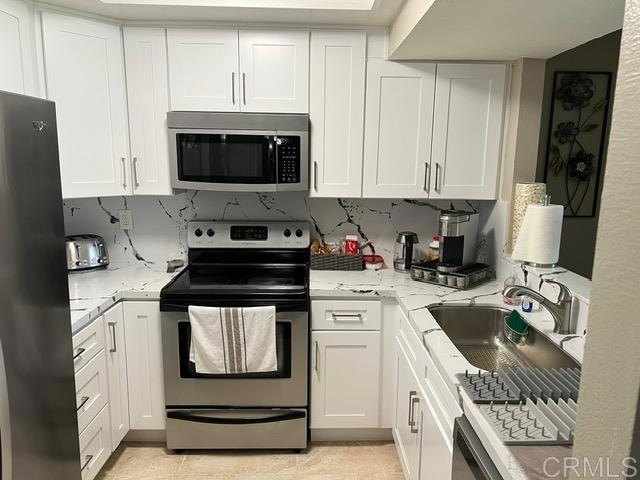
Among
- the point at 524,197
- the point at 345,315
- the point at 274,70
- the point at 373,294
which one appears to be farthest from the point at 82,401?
the point at 524,197

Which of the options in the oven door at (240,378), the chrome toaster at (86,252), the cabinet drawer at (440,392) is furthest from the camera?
the chrome toaster at (86,252)

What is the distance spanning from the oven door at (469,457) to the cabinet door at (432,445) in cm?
12

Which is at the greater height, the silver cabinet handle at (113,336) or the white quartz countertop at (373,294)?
the white quartz countertop at (373,294)

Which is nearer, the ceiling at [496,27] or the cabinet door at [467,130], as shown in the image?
the ceiling at [496,27]

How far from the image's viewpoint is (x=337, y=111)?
7.89ft

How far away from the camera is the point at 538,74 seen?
2.29 metres

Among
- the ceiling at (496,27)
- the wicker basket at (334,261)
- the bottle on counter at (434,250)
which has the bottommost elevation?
the wicker basket at (334,261)

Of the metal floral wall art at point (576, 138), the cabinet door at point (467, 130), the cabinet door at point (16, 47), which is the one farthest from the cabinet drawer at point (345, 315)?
the cabinet door at point (16, 47)

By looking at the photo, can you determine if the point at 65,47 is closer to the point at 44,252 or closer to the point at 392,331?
the point at 44,252

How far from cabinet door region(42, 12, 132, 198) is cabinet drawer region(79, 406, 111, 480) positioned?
1089 mm

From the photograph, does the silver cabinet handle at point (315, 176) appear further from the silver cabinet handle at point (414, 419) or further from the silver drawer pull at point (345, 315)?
the silver cabinet handle at point (414, 419)

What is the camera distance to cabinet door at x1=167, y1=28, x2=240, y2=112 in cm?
230

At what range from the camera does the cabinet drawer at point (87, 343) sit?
189 centimetres

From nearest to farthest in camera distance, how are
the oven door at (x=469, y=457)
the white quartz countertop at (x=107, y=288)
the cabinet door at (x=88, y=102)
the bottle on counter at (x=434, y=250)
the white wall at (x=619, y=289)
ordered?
the white wall at (x=619, y=289), the oven door at (x=469, y=457), the white quartz countertop at (x=107, y=288), the cabinet door at (x=88, y=102), the bottle on counter at (x=434, y=250)
